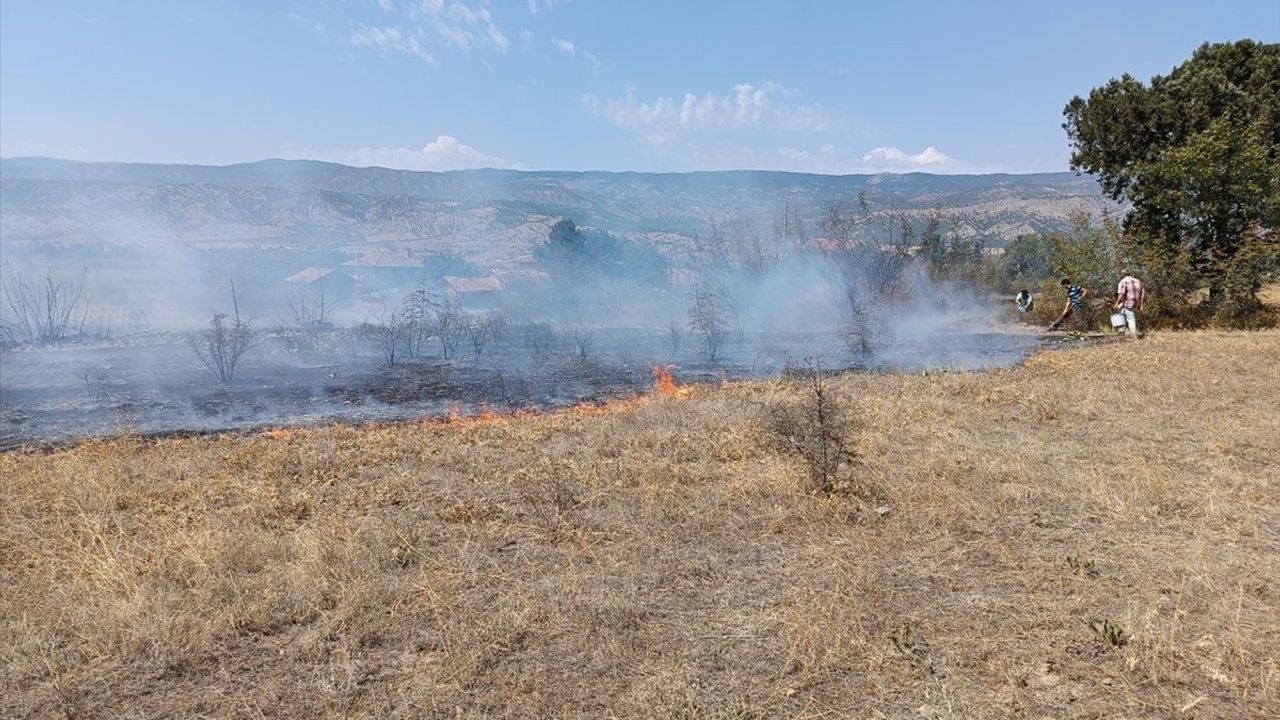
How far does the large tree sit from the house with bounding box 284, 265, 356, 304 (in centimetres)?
3511

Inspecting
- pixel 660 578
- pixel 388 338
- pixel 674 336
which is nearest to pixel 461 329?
pixel 388 338

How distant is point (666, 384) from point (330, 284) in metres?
32.5

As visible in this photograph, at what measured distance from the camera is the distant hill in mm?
58188

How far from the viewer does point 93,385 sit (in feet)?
50.8

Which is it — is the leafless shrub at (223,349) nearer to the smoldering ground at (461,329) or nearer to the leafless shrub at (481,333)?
the smoldering ground at (461,329)

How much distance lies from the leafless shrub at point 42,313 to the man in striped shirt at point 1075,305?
3058 cm

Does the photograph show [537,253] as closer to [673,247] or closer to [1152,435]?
[673,247]

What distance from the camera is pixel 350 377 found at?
16781mm

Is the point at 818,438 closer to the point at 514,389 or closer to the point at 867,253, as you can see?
the point at 514,389

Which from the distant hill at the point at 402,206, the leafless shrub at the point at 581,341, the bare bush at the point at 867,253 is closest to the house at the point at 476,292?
the distant hill at the point at 402,206

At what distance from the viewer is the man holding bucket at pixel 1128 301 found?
1608 centimetres

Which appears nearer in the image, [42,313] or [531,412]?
[531,412]

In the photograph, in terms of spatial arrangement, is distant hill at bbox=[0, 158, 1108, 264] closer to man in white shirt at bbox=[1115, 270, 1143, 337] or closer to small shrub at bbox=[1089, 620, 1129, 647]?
man in white shirt at bbox=[1115, 270, 1143, 337]

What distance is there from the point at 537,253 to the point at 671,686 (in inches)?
1647
